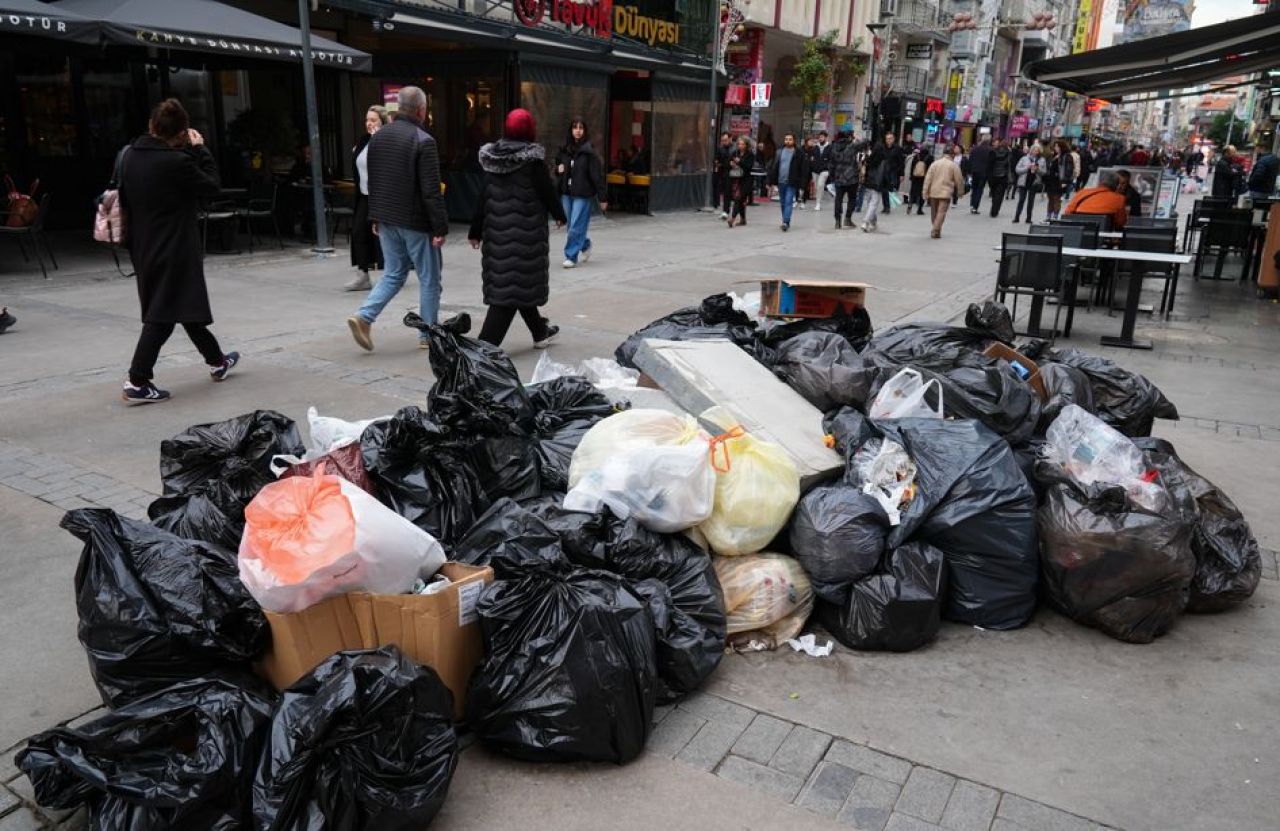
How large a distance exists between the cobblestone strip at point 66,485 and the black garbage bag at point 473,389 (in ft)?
4.76

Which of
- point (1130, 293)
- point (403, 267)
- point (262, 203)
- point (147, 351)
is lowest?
point (147, 351)

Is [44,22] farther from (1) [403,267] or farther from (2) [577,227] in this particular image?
(2) [577,227]

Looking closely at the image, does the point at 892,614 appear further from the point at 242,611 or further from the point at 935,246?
the point at 935,246

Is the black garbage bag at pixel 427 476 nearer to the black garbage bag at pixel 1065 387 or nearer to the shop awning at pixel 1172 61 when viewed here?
the black garbage bag at pixel 1065 387

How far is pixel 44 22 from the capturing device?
9.43m

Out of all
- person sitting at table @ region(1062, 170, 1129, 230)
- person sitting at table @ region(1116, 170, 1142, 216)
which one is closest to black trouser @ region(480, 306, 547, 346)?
person sitting at table @ region(1062, 170, 1129, 230)

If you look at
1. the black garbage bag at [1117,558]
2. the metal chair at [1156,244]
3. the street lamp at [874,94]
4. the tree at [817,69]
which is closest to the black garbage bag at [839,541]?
the black garbage bag at [1117,558]

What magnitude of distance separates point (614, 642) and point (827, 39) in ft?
95.8

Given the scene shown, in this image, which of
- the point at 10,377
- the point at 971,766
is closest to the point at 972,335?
the point at 971,766

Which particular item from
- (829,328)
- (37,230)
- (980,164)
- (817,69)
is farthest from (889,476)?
(817,69)

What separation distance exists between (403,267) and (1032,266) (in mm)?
5395

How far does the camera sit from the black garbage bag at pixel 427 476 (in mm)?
3418

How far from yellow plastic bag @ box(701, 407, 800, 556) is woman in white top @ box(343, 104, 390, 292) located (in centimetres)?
618

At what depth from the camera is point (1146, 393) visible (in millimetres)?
5031
